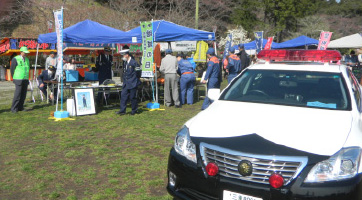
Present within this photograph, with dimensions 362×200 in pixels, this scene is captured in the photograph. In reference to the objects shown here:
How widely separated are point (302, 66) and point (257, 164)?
2241 mm

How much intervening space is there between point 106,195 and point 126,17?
872 inches

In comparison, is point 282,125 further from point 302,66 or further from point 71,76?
point 71,76

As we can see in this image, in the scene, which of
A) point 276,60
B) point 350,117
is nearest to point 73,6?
point 276,60

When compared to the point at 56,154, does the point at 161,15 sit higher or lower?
higher

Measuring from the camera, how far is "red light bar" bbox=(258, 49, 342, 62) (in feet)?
15.7

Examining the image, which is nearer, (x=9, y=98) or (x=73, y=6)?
(x=9, y=98)

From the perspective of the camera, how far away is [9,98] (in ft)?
42.7

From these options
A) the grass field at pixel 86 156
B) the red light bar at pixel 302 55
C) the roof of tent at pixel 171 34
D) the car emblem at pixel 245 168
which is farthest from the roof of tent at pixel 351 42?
the car emblem at pixel 245 168

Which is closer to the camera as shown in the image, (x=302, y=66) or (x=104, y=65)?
(x=302, y=66)

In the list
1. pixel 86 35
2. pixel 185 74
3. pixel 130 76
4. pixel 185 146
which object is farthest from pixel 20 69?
pixel 185 146

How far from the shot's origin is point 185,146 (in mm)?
3461

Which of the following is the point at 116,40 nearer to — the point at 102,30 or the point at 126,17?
the point at 102,30

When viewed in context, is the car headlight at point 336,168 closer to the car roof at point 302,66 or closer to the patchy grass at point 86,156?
the car roof at point 302,66

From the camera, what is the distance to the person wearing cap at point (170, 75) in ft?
35.5
